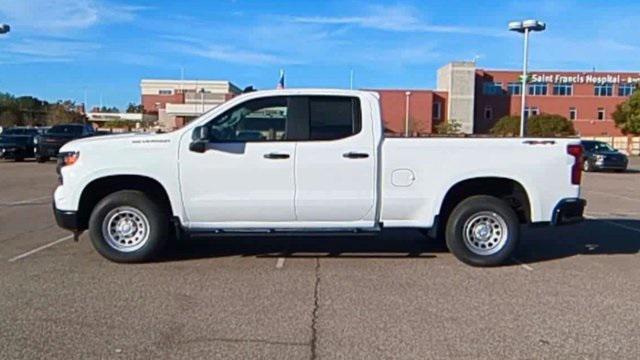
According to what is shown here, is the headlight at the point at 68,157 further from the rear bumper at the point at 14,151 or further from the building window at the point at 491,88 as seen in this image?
the building window at the point at 491,88

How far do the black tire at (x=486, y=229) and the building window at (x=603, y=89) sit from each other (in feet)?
254

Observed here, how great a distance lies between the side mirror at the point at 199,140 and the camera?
6668 millimetres

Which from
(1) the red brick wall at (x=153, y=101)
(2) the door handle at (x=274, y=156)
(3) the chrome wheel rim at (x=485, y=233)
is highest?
(1) the red brick wall at (x=153, y=101)

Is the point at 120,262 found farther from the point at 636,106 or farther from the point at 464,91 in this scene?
the point at 464,91

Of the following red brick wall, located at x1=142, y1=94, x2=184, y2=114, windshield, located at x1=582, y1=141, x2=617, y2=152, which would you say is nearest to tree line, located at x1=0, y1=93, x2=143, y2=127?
red brick wall, located at x1=142, y1=94, x2=184, y2=114

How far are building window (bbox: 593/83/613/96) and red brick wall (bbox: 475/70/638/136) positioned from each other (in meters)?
0.43

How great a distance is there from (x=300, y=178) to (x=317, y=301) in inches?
67.4

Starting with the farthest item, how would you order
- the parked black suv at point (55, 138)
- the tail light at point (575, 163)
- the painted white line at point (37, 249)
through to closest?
the parked black suv at point (55, 138), the painted white line at point (37, 249), the tail light at point (575, 163)

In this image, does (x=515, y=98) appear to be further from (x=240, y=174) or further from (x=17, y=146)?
(x=240, y=174)

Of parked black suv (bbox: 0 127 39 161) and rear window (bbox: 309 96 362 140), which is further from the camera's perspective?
parked black suv (bbox: 0 127 39 161)

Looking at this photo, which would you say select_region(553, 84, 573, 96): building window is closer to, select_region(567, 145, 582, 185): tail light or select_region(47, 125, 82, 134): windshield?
select_region(47, 125, 82, 134): windshield

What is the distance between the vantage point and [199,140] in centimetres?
667

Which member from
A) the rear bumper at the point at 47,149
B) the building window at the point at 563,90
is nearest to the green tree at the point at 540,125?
the building window at the point at 563,90

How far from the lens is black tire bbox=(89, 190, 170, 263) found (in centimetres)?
686
